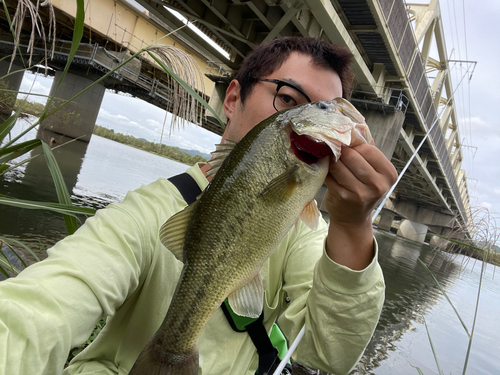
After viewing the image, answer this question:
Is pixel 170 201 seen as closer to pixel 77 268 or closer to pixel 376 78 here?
pixel 77 268

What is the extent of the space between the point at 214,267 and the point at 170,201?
683mm

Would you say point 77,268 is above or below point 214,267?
below

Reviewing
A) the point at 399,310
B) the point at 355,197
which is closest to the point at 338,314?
the point at 355,197

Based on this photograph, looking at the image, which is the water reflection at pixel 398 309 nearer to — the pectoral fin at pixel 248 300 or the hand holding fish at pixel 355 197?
the hand holding fish at pixel 355 197

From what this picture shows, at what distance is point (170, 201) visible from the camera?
195cm

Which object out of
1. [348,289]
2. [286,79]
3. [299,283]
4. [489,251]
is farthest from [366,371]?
[286,79]

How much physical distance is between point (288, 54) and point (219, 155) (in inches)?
48.0

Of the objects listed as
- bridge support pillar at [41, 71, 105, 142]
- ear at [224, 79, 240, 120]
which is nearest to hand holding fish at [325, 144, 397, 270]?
ear at [224, 79, 240, 120]

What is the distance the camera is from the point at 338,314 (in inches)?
65.0

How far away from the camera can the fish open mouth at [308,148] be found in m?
1.49

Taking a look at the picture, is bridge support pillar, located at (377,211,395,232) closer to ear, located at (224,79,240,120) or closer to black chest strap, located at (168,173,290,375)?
ear, located at (224,79,240,120)

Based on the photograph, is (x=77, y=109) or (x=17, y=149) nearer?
(x=17, y=149)

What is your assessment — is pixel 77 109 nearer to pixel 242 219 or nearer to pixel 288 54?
pixel 288 54

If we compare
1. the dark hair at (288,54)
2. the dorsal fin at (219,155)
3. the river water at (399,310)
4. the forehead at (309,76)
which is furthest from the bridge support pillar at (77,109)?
the dorsal fin at (219,155)
